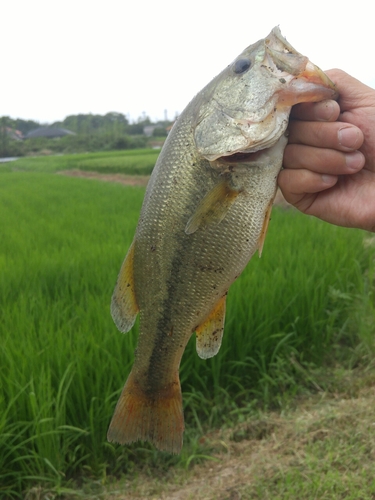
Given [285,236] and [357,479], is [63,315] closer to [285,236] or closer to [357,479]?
[357,479]

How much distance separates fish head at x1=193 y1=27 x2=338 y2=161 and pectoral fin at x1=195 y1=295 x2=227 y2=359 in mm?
512

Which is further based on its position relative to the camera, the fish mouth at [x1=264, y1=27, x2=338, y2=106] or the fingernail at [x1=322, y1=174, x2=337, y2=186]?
the fingernail at [x1=322, y1=174, x2=337, y2=186]

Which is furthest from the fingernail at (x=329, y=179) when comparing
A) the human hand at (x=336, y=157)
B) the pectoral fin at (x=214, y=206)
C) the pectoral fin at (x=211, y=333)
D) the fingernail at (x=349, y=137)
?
the pectoral fin at (x=211, y=333)

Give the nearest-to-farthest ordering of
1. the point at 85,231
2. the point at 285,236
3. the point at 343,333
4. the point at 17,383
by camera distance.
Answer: the point at 17,383 → the point at 343,333 → the point at 285,236 → the point at 85,231

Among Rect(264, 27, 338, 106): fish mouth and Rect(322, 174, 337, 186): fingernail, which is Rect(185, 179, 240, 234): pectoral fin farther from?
Rect(322, 174, 337, 186): fingernail

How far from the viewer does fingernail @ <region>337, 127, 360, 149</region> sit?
1435 millimetres

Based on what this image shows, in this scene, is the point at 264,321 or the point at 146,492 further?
the point at 264,321

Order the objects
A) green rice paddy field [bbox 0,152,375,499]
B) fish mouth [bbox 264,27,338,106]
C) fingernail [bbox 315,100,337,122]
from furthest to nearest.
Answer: green rice paddy field [bbox 0,152,375,499], fingernail [bbox 315,100,337,122], fish mouth [bbox 264,27,338,106]

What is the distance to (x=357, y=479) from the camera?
86.4 inches

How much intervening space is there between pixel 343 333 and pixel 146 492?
1.90 metres

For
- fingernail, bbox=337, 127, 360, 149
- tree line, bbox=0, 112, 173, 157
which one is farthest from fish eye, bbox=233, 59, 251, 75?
tree line, bbox=0, 112, 173, 157

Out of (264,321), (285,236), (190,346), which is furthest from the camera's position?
(285,236)

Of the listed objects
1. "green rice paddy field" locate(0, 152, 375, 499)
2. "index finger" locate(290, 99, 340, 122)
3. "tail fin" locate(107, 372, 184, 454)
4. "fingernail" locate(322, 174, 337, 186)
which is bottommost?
"green rice paddy field" locate(0, 152, 375, 499)

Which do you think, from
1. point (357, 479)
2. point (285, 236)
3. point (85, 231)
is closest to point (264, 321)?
point (357, 479)
